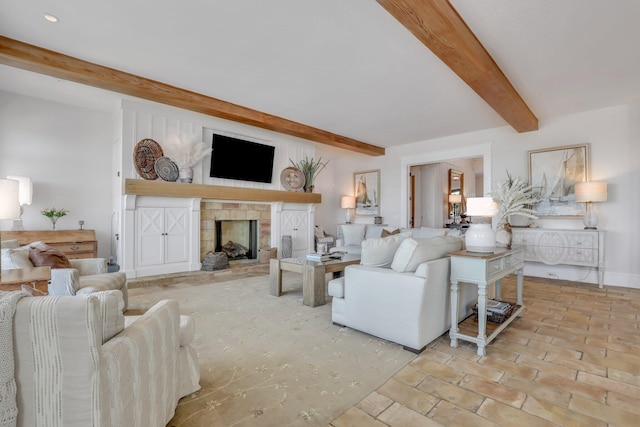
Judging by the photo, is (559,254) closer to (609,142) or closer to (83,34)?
(609,142)

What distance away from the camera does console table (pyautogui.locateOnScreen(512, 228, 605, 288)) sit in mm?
4297

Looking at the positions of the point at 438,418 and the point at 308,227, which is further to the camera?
the point at 308,227

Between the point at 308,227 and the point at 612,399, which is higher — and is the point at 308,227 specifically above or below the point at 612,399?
above

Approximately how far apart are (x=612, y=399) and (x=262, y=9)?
3.59 m

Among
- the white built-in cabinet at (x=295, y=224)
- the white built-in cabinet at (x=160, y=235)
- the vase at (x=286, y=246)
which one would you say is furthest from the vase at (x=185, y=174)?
the vase at (x=286, y=246)

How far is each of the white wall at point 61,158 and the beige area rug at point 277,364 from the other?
2.35 m

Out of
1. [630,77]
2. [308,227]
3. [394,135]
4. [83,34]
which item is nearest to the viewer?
[83,34]

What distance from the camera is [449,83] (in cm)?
373

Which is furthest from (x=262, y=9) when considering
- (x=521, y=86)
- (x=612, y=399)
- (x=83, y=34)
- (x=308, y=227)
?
(x=308, y=227)

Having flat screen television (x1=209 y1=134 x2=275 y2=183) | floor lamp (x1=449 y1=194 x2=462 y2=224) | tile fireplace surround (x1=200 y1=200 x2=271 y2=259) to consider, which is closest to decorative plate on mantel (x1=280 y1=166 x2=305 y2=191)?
flat screen television (x1=209 y1=134 x2=275 y2=183)

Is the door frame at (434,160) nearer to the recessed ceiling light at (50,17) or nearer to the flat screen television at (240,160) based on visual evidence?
the flat screen television at (240,160)

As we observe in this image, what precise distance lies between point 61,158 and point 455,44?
18.7ft

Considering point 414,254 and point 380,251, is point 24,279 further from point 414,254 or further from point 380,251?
point 414,254

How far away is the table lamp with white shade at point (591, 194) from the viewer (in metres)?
4.33
